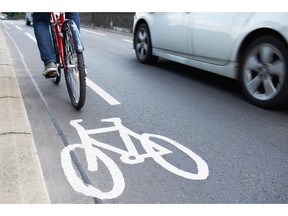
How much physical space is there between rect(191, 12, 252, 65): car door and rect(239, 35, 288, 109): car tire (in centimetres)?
25

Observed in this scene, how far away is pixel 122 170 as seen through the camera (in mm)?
2424

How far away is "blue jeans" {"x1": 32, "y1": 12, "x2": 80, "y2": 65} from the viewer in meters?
3.84

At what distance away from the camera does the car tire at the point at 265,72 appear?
11.6 feet

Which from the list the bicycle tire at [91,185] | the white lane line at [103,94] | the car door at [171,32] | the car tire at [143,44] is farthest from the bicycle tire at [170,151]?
the car tire at [143,44]

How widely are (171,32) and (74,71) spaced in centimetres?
204

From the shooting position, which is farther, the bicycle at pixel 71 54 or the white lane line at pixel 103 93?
the white lane line at pixel 103 93

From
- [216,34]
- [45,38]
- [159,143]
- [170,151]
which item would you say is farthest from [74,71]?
[216,34]

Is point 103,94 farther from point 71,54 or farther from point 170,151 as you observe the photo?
point 170,151

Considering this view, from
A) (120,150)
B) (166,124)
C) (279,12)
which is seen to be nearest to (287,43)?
(279,12)

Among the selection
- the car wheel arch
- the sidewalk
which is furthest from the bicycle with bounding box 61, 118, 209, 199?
the car wheel arch

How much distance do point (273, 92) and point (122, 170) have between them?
6.92ft

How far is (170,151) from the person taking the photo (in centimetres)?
272

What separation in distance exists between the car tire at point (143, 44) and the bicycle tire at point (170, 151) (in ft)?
10.4

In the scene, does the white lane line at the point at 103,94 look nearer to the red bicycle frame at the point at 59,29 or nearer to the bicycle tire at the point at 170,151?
the red bicycle frame at the point at 59,29
